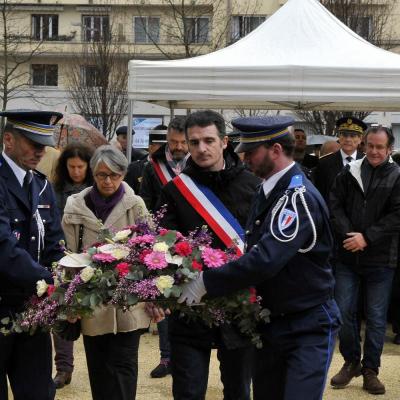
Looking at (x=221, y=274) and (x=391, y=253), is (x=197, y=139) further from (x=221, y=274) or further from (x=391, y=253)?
(x=391, y=253)

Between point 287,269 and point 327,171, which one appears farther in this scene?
point 327,171

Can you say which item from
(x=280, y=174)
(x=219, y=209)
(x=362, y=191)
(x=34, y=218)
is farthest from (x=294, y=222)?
(x=362, y=191)

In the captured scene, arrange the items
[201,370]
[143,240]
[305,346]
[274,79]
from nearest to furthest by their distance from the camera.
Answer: [305,346] < [143,240] < [201,370] < [274,79]

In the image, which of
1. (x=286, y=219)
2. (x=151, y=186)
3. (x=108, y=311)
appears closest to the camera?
(x=286, y=219)

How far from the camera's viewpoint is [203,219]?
4.65 meters

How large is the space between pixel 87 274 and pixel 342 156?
5033mm

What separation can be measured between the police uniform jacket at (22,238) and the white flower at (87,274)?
0.39 metres

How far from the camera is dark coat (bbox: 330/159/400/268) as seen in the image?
6.77 metres

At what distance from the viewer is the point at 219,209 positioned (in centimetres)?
468

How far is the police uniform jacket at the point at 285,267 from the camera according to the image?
3.70 meters

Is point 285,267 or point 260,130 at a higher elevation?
point 260,130

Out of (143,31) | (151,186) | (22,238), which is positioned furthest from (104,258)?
(143,31)

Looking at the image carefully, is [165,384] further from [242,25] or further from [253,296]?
[242,25]

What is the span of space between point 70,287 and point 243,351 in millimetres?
1229
